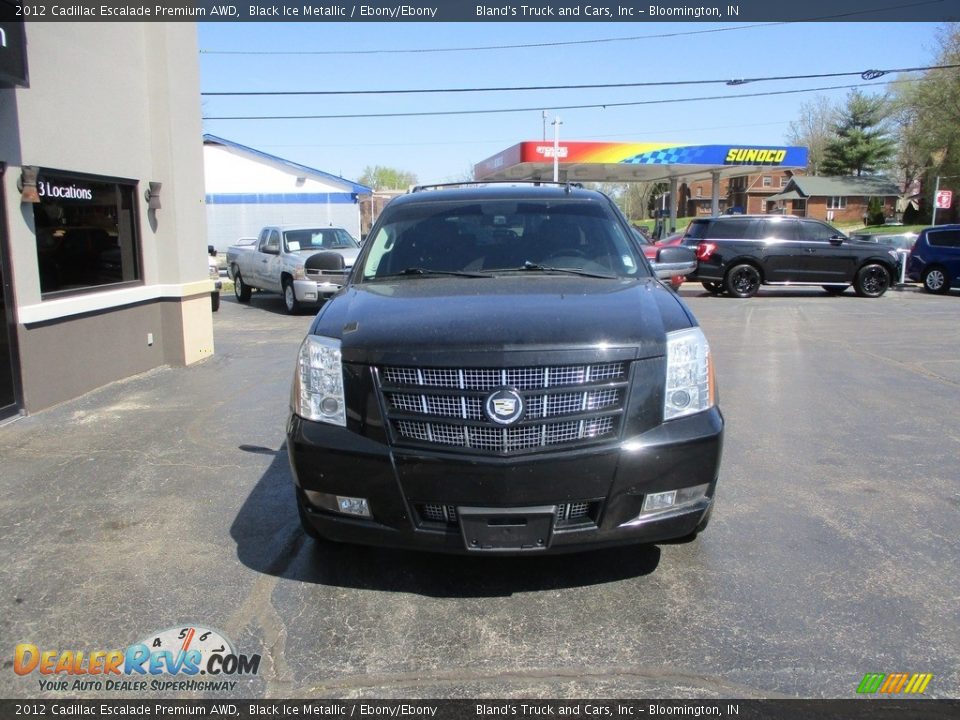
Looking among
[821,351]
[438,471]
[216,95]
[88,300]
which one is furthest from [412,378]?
[216,95]

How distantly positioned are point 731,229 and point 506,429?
671 inches

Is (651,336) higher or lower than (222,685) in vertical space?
higher

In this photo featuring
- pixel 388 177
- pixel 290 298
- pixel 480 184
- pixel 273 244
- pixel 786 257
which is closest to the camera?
pixel 480 184

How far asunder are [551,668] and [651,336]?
4.67ft

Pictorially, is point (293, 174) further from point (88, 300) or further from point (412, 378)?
point (412, 378)

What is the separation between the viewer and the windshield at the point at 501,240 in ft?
14.9

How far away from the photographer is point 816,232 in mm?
18625

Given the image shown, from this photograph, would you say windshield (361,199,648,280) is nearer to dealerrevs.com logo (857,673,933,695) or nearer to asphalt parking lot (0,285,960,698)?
asphalt parking lot (0,285,960,698)

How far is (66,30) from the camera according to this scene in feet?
24.9

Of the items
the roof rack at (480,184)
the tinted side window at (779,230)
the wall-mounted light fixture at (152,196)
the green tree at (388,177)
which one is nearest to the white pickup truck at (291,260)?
the wall-mounted light fixture at (152,196)

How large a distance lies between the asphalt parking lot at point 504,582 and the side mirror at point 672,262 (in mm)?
1427

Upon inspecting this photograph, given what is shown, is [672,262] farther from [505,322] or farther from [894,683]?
[894,683]

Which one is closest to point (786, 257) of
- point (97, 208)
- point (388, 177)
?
point (97, 208)

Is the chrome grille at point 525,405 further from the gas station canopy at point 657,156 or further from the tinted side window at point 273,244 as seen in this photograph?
the gas station canopy at point 657,156
